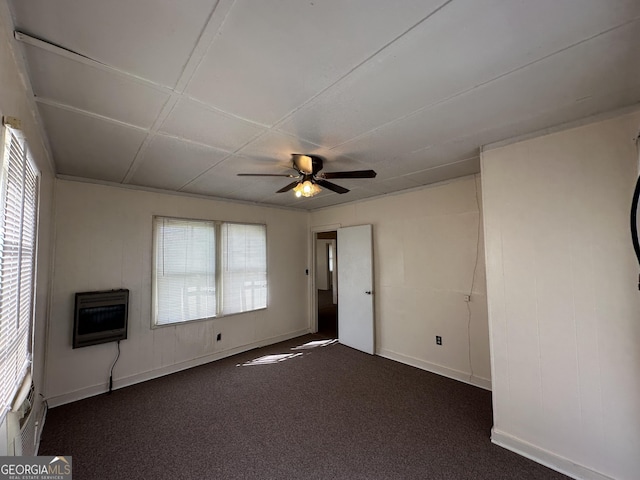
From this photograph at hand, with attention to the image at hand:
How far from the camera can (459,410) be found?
2680 millimetres

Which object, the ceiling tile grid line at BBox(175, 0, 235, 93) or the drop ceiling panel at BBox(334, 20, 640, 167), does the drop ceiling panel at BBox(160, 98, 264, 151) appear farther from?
the drop ceiling panel at BBox(334, 20, 640, 167)

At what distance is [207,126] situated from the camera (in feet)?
6.42

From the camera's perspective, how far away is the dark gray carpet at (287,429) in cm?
196

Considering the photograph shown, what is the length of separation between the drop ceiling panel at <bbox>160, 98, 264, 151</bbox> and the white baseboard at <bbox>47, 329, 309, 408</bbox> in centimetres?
313

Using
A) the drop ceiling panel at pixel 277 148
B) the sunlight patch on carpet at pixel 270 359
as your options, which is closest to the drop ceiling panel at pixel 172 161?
the drop ceiling panel at pixel 277 148

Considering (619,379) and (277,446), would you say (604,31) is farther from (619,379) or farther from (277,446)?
(277,446)

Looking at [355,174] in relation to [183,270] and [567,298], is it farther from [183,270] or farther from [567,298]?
[183,270]

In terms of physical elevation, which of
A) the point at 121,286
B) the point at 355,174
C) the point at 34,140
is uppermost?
the point at 34,140

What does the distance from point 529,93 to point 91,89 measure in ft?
8.56

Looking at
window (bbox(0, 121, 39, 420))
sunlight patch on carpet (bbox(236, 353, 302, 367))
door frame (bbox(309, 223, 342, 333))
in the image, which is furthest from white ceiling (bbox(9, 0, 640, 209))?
door frame (bbox(309, 223, 342, 333))

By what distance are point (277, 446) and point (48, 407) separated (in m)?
2.59

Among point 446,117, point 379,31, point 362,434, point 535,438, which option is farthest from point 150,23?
point 535,438

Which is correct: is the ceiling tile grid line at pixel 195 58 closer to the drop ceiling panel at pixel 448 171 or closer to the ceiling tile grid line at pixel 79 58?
the ceiling tile grid line at pixel 79 58

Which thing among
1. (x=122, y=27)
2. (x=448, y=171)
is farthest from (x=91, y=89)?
(x=448, y=171)
